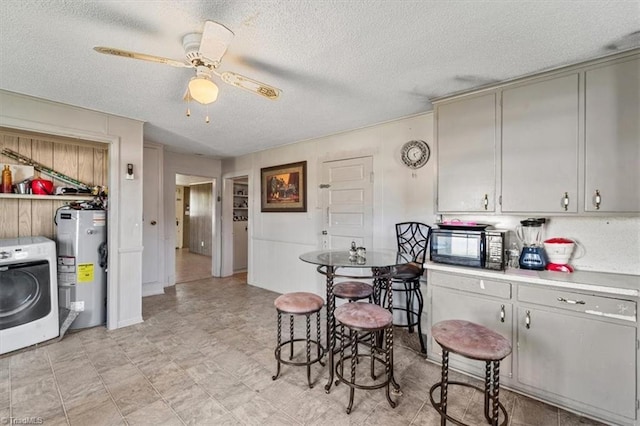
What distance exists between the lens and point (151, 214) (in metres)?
4.55

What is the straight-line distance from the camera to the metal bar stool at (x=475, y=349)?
4.90 feet

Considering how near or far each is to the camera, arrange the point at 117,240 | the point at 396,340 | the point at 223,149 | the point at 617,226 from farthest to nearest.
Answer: the point at 223,149, the point at 117,240, the point at 396,340, the point at 617,226

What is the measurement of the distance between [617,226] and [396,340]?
2.13 m

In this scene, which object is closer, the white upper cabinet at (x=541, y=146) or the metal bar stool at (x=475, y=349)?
the metal bar stool at (x=475, y=349)

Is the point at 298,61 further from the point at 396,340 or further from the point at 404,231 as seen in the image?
the point at 396,340

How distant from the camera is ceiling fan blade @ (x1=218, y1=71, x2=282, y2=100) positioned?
1.75 m

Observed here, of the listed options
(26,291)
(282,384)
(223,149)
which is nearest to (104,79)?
(26,291)

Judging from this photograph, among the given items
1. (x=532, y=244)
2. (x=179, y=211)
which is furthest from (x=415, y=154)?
(x=179, y=211)

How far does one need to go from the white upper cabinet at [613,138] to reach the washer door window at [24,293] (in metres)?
4.84

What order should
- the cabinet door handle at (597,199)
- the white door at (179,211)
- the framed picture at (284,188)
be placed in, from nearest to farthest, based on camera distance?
1. the cabinet door handle at (597,199)
2. the framed picture at (284,188)
3. the white door at (179,211)

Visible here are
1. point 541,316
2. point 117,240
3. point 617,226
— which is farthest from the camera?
point 117,240

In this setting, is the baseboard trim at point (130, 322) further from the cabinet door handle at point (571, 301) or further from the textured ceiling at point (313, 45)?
the cabinet door handle at point (571, 301)

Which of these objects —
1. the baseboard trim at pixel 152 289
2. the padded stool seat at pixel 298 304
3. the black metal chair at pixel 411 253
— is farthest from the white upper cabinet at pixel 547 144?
the baseboard trim at pixel 152 289

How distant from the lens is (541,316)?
1.95m
